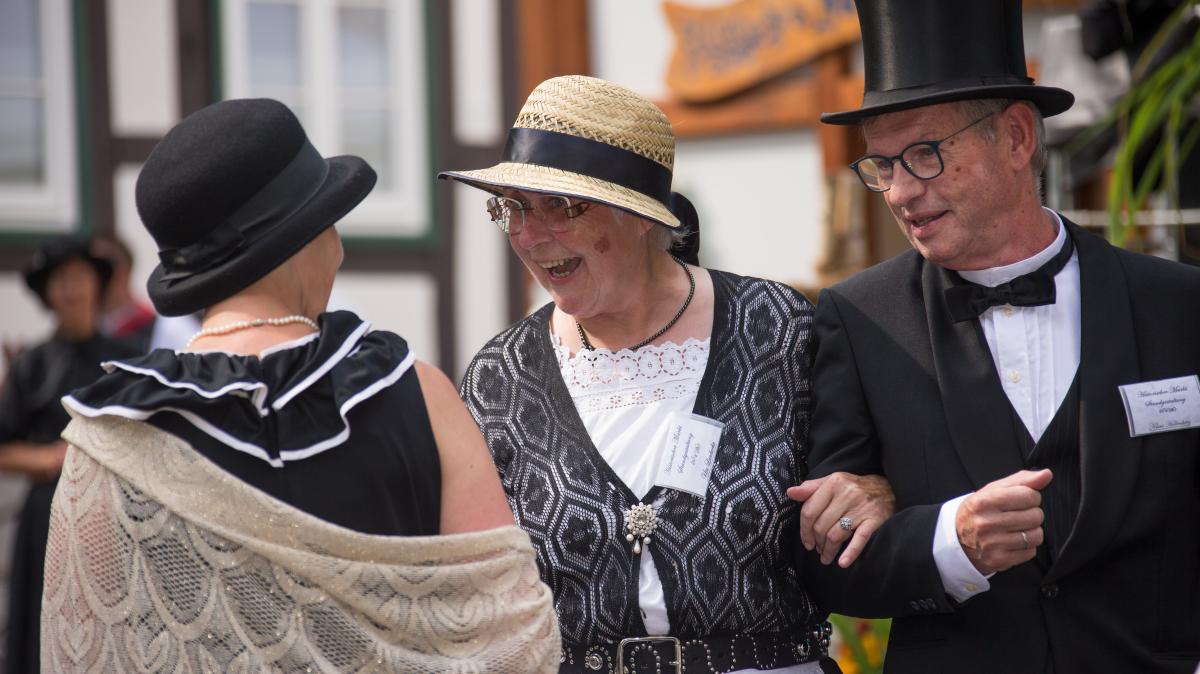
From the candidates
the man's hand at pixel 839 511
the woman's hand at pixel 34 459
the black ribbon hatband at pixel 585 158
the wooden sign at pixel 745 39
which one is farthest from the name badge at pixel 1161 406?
the wooden sign at pixel 745 39

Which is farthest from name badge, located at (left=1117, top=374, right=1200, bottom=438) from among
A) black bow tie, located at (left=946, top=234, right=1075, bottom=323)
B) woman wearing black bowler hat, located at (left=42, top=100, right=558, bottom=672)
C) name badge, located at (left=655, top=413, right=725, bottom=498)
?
woman wearing black bowler hat, located at (left=42, top=100, right=558, bottom=672)

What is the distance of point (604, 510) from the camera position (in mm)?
2812

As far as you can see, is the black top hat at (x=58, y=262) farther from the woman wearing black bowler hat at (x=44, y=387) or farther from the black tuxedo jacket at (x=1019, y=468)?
the black tuxedo jacket at (x=1019, y=468)

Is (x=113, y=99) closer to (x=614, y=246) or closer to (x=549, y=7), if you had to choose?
(x=549, y=7)

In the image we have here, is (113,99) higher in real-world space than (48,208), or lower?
higher

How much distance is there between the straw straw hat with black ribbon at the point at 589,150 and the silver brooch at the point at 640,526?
22.0 inches

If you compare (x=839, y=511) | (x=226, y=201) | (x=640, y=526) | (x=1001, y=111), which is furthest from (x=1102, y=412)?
(x=226, y=201)

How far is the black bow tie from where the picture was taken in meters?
2.70

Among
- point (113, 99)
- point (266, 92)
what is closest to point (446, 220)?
point (266, 92)

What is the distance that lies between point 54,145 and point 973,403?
630cm

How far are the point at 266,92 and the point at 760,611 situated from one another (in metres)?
6.10

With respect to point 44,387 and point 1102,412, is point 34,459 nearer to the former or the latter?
point 44,387

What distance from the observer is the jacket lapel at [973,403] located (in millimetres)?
2627

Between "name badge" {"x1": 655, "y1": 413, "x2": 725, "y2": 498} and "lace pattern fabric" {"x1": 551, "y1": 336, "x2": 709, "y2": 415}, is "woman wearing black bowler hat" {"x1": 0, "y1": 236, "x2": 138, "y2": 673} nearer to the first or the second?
"lace pattern fabric" {"x1": 551, "y1": 336, "x2": 709, "y2": 415}
